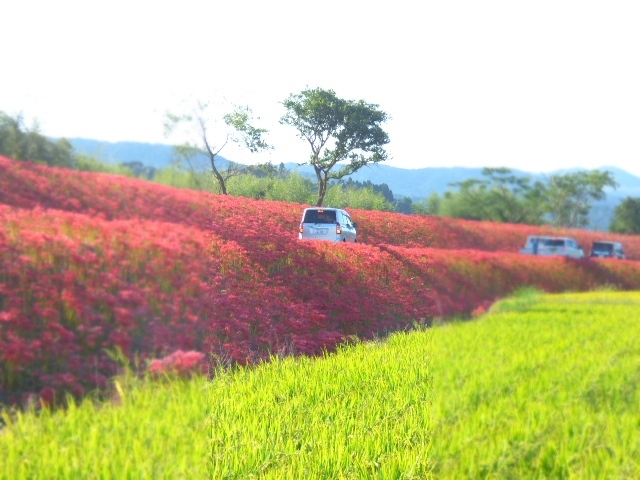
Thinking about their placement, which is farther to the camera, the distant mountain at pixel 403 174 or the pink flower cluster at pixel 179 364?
the distant mountain at pixel 403 174

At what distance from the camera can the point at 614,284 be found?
3396 millimetres

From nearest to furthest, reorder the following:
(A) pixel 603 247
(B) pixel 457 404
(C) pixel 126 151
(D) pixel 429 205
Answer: (C) pixel 126 151 → (D) pixel 429 205 → (A) pixel 603 247 → (B) pixel 457 404

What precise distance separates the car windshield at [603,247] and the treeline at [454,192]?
0.14 meters

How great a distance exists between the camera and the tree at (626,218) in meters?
3.76

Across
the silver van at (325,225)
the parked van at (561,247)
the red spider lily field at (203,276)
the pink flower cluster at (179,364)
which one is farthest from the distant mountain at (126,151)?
the parked van at (561,247)

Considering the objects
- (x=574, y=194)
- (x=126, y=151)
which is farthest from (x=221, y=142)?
(x=574, y=194)

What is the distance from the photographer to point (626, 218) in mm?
3838

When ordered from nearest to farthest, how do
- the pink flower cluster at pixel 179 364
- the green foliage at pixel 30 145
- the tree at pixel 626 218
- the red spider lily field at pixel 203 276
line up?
the red spider lily field at pixel 203 276 < the green foliage at pixel 30 145 < the pink flower cluster at pixel 179 364 < the tree at pixel 626 218

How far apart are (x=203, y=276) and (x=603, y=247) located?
222 centimetres

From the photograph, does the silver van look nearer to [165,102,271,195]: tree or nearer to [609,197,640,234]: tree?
[165,102,271,195]: tree

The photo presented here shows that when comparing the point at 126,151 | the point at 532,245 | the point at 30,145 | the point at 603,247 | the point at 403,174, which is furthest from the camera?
the point at 603,247

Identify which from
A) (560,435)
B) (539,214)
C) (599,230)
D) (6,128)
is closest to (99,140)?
(6,128)

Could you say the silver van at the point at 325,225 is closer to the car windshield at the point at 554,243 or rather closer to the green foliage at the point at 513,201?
the green foliage at the point at 513,201

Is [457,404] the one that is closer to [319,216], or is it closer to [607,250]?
[607,250]
